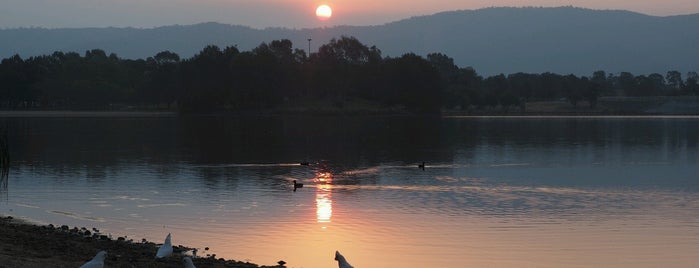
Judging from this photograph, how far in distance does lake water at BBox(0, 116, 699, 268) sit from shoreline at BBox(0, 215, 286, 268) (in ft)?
5.15

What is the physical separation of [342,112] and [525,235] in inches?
5242

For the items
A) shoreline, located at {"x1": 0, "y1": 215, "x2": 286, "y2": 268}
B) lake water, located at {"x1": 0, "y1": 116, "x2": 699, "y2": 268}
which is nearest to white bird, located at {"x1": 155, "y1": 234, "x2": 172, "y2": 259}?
shoreline, located at {"x1": 0, "y1": 215, "x2": 286, "y2": 268}

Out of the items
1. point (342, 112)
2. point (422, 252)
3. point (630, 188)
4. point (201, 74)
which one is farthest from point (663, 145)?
point (201, 74)

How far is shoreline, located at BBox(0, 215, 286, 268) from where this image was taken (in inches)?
778

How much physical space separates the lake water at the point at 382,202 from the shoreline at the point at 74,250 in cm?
157

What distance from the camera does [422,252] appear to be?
24531 millimetres

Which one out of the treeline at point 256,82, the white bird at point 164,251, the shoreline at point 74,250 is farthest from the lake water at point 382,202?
the treeline at point 256,82

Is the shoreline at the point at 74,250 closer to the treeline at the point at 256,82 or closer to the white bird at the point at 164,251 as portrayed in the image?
the white bird at the point at 164,251

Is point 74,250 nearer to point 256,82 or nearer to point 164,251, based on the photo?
point 164,251

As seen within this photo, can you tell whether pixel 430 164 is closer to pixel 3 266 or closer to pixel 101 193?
pixel 101 193

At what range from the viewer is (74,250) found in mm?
21469

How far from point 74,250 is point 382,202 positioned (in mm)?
15526

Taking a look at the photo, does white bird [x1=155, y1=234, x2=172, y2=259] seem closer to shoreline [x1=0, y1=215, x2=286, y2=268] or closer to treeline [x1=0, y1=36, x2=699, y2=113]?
shoreline [x1=0, y1=215, x2=286, y2=268]

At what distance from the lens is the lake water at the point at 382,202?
24.8 m
